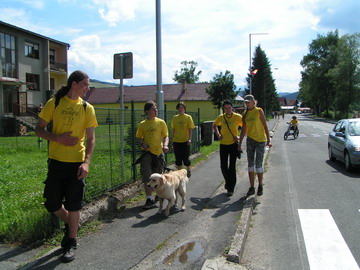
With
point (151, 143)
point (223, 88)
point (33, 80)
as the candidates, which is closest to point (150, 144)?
point (151, 143)

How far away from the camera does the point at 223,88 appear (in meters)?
40.6

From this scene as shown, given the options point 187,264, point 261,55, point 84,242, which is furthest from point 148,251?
point 261,55

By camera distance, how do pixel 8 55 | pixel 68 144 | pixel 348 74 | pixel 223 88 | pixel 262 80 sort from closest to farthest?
pixel 68 144, pixel 8 55, pixel 223 88, pixel 348 74, pixel 262 80

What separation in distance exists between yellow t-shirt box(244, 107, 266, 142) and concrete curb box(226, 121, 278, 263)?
1.21 meters

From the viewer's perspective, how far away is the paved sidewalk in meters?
3.84

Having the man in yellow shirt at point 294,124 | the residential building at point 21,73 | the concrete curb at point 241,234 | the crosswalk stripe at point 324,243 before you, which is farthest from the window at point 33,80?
the crosswalk stripe at point 324,243

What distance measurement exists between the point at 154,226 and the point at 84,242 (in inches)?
43.4

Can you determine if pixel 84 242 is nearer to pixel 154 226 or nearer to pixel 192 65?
pixel 154 226

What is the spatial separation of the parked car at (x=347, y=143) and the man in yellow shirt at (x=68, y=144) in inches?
313

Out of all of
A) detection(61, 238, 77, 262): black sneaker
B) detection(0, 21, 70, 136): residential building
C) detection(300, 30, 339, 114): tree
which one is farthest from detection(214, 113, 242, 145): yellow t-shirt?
detection(300, 30, 339, 114): tree

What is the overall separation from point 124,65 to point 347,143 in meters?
6.82

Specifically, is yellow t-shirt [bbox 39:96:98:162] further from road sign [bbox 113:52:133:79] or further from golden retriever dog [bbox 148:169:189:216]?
road sign [bbox 113:52:133:79]

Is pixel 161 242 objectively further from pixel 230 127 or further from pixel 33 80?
pixel 33 80

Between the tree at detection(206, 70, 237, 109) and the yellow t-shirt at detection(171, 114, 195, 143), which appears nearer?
the yellow t-shirt at detection(171, 114, 195, 143)
